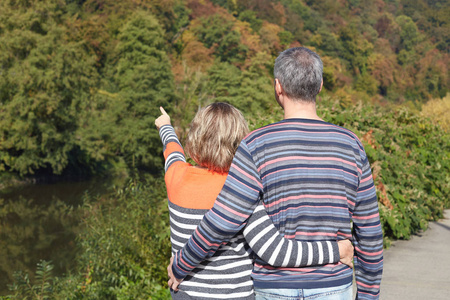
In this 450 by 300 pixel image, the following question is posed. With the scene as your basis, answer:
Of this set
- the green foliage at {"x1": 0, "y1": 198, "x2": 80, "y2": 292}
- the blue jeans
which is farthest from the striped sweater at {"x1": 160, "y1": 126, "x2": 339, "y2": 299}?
the green foliage at {"x1": 0, "y1": 198, "x2": 80, "y2": 292}

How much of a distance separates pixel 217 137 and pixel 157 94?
29049 millimetres

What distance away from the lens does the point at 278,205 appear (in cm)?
171

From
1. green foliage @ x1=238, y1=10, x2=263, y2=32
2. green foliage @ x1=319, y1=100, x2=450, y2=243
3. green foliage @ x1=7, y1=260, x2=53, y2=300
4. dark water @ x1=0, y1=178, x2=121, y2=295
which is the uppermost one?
green foliage @ x1=238, y1=10, x2=263, y2=32

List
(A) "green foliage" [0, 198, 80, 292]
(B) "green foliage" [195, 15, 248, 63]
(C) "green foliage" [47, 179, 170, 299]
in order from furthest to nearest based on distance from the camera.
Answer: (B) "green foliage" [195, 15, 248, 63]
(A) "green foliage" [0, 198, 80, 292]
(C) "green foliage" [47, 179, 170, 299]

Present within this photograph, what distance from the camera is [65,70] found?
25.2 metres

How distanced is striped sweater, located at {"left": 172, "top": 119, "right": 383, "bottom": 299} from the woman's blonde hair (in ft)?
0.47

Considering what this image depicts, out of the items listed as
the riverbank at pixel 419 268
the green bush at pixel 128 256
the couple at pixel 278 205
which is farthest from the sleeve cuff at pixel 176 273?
the green bush at pixel 128 256

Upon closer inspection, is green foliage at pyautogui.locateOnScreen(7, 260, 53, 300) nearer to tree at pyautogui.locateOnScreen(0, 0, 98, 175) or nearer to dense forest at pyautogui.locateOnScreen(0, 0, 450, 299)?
dense forest at pyautogui.locateOnScreen(0, 0, 450, 299)

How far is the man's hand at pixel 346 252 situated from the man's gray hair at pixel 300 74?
1.65 feet

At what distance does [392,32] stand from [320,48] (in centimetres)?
2163

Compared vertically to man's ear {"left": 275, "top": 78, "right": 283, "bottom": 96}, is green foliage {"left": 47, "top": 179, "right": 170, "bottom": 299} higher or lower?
lower

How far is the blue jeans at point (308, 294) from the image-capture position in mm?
1696

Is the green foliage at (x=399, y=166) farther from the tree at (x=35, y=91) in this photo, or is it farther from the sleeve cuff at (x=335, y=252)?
the tree at (x=35, y=91)

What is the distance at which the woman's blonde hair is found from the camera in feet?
6.10
